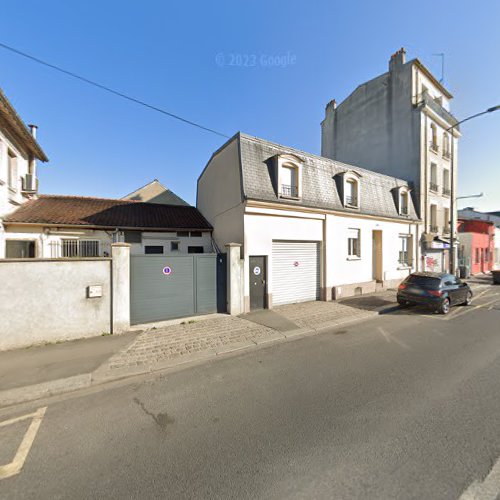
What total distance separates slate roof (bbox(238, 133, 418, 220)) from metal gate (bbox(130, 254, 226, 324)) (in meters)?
2.86

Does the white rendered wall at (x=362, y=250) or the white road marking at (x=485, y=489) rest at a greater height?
the white rendered wall at (x=362, y=250)

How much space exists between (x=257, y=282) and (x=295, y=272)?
194cm

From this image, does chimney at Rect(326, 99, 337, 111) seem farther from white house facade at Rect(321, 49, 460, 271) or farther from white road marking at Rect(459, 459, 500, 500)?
white road marking at Rect(459, 459, 500, 500)

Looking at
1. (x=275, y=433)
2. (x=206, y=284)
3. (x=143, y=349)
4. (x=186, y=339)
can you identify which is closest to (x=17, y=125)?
(x=206, y=284)

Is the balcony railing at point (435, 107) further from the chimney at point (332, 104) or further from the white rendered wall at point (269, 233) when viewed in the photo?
the white rendered wall at point (269, 233)

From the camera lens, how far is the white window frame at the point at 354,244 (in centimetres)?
1179

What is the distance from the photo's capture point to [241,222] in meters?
8.73

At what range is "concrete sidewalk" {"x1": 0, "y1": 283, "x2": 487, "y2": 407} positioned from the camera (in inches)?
159

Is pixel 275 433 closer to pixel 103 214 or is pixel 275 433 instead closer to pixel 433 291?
pixel 433 291

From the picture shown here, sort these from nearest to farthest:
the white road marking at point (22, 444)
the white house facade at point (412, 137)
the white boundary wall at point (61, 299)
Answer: the white road marking at point (22, 444) → the white boundary wall at point (61, 299) → the white house facade at point (412, 137)

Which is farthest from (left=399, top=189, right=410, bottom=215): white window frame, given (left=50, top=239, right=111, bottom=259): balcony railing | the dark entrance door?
(left=50, top=239, right=111, bottom=259): balcony railing

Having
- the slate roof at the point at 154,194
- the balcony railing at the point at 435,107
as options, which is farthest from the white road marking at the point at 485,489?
the slate roof at the point at 154,194

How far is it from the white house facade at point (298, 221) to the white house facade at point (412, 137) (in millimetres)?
3342

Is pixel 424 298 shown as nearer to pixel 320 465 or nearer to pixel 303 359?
pixel 303 359
